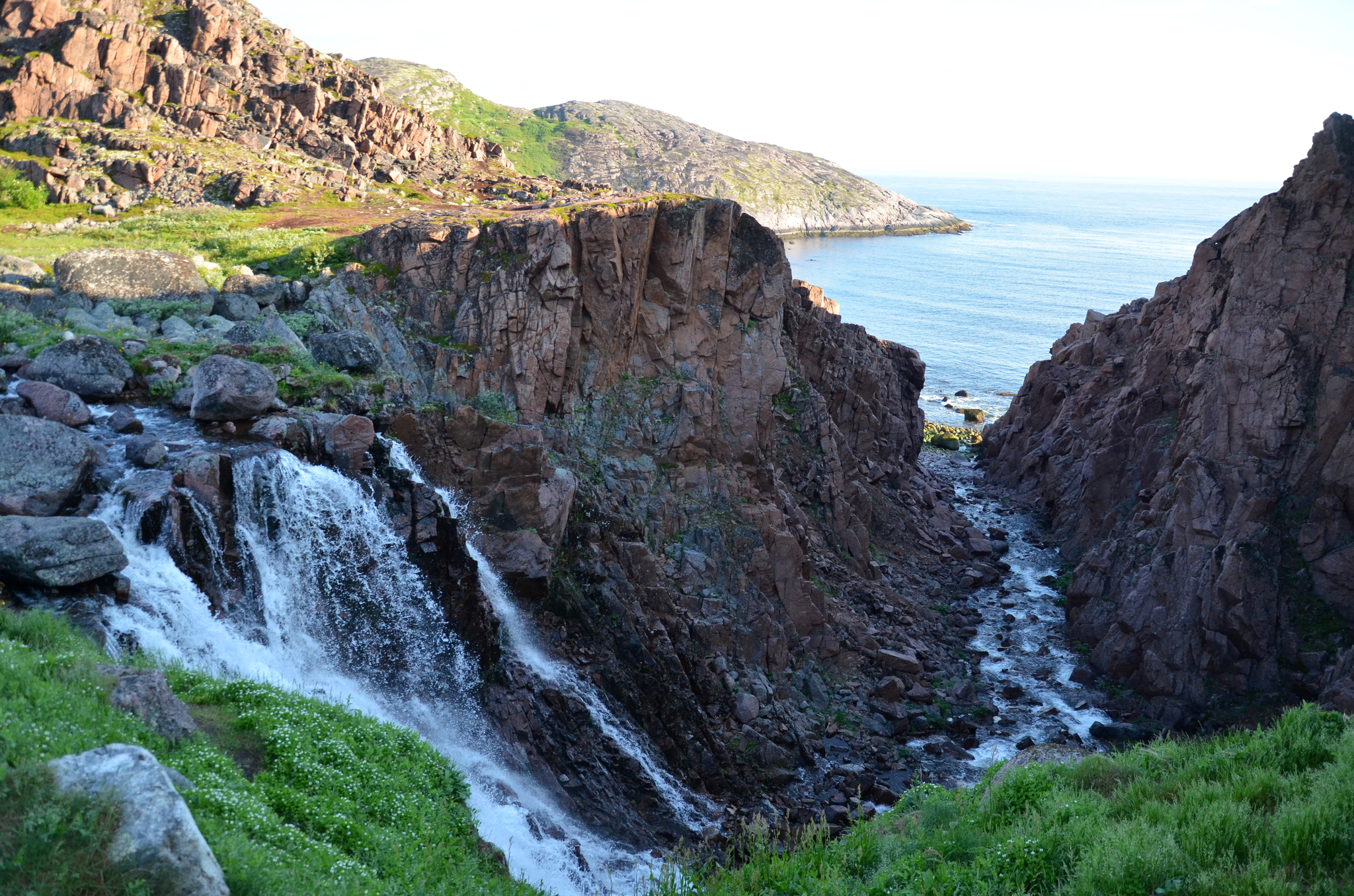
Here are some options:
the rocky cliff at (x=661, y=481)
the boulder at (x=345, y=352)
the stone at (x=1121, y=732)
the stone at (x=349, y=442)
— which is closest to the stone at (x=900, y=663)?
the rocky cliff at (x=661, y=481)

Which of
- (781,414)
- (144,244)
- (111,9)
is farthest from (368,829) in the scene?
(111,9)

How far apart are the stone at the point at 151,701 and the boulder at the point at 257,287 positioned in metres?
19.9

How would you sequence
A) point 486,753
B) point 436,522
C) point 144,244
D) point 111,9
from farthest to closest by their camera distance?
point 111,9
point 144,244
point 436,522
point 486,753

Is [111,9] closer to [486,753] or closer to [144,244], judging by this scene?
[144,244]

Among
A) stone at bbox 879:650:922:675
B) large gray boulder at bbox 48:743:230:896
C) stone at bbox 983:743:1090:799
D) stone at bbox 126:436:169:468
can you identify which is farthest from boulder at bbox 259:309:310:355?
stone at bbox 983:743:1090:799

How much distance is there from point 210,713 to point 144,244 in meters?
27.3

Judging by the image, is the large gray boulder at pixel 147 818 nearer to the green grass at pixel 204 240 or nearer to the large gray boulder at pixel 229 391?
the large gray boulder at pixel 229 391

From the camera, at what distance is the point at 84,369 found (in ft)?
72.8

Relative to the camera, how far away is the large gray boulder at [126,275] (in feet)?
92.2

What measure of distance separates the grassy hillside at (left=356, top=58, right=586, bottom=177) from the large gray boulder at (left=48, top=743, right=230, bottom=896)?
149 m

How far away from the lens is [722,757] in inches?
961

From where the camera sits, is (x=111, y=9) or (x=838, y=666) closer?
(x=838, y=666)

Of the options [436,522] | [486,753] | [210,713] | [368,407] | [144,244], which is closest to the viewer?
[210,713]

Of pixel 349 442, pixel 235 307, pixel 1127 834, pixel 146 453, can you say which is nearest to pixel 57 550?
pixel 146 453
